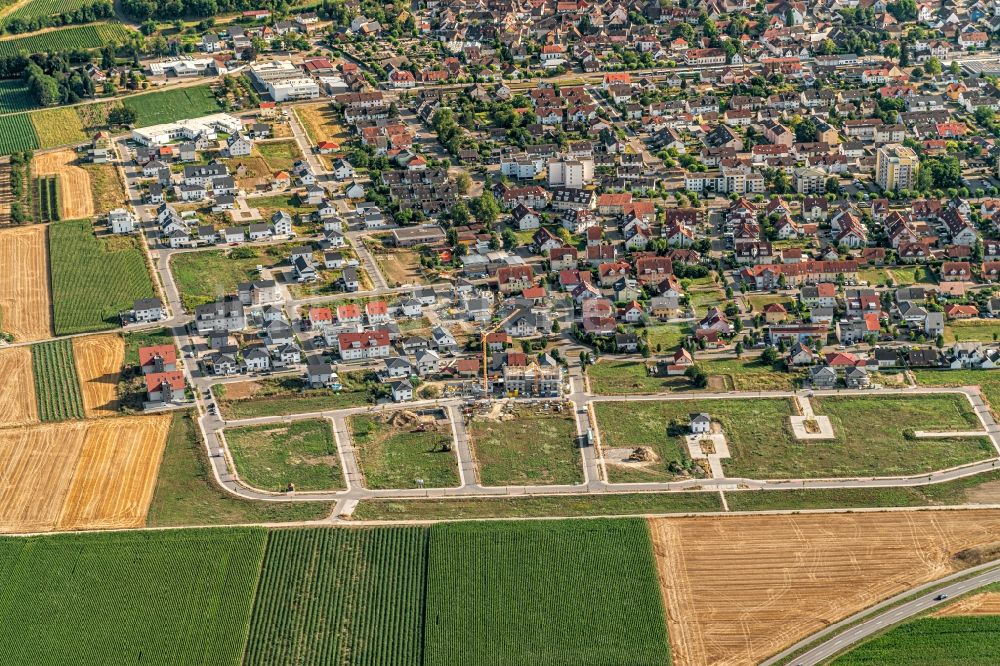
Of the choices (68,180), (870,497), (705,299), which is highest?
(68,180)

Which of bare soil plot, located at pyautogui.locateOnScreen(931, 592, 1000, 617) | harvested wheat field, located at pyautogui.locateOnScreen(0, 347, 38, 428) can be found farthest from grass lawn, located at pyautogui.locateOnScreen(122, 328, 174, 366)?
bare soil plot, located at pyautogui.locateOnScreen(931, 592, 1000, 617)

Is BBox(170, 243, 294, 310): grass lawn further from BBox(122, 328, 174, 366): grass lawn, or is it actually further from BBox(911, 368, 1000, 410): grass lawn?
BBox(911, 368, 1000, 410): grass lawn

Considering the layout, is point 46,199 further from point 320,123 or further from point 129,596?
point 129,596

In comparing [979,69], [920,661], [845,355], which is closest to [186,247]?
[845,355]

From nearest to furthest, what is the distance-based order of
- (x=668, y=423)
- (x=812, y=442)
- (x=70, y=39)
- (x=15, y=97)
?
(x=812, y=442) < (x=668, y=423) < (x=15, y=97) < (x=70, y=39)

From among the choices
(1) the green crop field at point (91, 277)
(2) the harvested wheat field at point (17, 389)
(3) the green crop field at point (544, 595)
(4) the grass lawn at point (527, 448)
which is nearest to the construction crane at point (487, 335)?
(4) the grass lawn at point (527, 448)

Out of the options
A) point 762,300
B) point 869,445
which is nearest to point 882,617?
point 869,445

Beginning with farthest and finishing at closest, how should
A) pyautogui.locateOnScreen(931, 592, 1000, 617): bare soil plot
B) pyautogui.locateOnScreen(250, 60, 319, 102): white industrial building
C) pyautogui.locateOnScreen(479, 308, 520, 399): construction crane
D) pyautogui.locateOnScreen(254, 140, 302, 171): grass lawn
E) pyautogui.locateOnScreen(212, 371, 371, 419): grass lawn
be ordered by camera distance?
pyautogui.locateOnScreen(250, 60, 319, 102): white industrial building, pyautogui.locateOnScreen(254, 140, 302, 171): grass lawn, pyautogui.locateOnScreen(479, 308, 520, 399): construction crane, pyautogui.locateOnScreen(212, 371, 371, 419): grass lawn, pyautogui.locateOnScreen(931, 592, 1000, 617): bare soil plot
